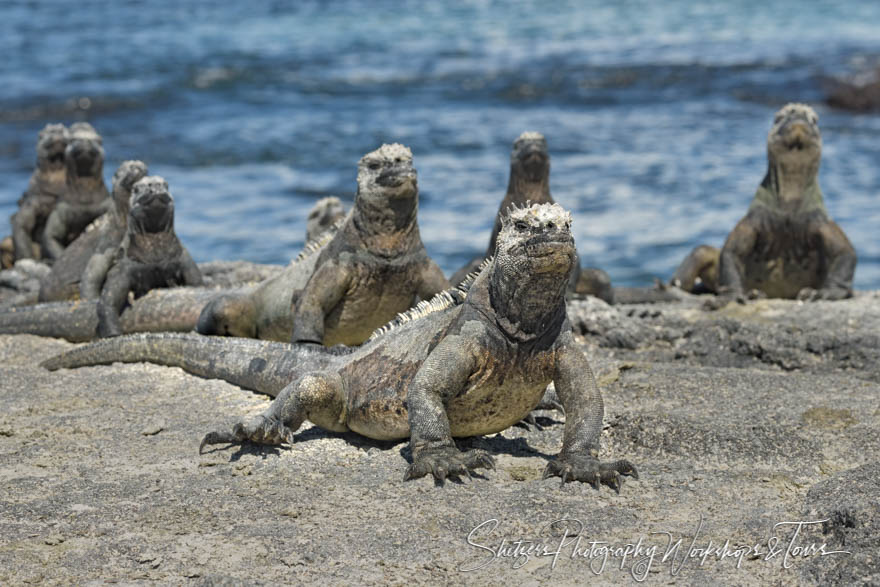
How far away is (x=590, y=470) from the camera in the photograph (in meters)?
4.23

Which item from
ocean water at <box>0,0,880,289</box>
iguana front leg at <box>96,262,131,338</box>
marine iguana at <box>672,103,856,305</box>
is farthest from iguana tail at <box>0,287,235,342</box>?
ocean water at <box>0,0,880,289</box>

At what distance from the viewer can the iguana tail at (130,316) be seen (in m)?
6.95

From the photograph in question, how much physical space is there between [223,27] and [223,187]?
16.4 meters

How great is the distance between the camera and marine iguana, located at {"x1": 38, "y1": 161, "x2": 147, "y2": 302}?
7.38m

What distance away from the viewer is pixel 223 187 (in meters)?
14.9

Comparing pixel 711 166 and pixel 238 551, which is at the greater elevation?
pixel 238 551

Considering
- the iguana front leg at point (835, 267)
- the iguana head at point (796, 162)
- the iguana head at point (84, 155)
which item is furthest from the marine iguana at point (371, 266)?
the iguana head at point (796, 162)

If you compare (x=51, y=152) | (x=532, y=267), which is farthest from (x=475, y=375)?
(x=51, y=152)

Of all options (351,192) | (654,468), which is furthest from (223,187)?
(654,468)

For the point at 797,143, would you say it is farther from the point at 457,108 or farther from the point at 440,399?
the point at 457,108

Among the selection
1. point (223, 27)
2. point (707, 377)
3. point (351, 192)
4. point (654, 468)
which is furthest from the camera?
point (223, 27)

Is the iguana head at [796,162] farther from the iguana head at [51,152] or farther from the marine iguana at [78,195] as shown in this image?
the iguana head at [51,152]

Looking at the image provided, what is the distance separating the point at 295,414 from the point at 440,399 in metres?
0.65

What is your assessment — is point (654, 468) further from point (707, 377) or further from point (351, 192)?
point (351, 192)
